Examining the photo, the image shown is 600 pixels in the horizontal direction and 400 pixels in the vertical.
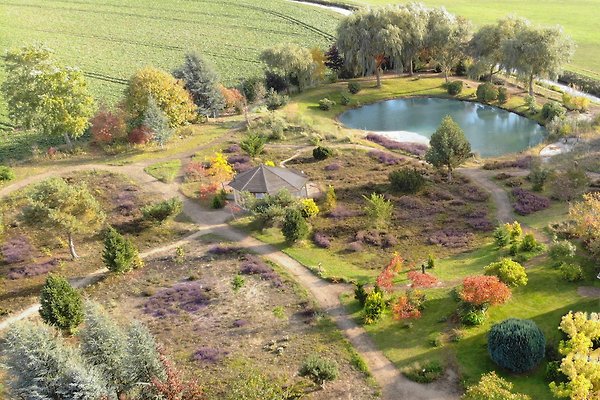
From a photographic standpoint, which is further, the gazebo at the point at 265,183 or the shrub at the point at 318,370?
the gazebo at the point at 265,183

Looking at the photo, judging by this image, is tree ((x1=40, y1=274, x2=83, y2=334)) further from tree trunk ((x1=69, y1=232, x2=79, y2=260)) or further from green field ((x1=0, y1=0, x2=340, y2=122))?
green field ((x1=0, y1=0, x2=340, y2=122))

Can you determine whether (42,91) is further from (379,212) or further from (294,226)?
(379,212)

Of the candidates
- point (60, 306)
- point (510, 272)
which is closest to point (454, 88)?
point (510, 272)

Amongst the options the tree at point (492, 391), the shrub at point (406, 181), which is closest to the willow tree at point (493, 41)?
the shrub at point (406, 181)

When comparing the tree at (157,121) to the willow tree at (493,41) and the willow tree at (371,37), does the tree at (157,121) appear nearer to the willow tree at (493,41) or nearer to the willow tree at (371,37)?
the willow tree at (371,37)

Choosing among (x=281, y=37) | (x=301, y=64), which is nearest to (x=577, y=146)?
(x=301, y=64)

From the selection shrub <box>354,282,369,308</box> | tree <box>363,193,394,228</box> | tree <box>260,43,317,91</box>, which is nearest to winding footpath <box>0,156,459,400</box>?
shrub <box>354,282,369,308</box>
